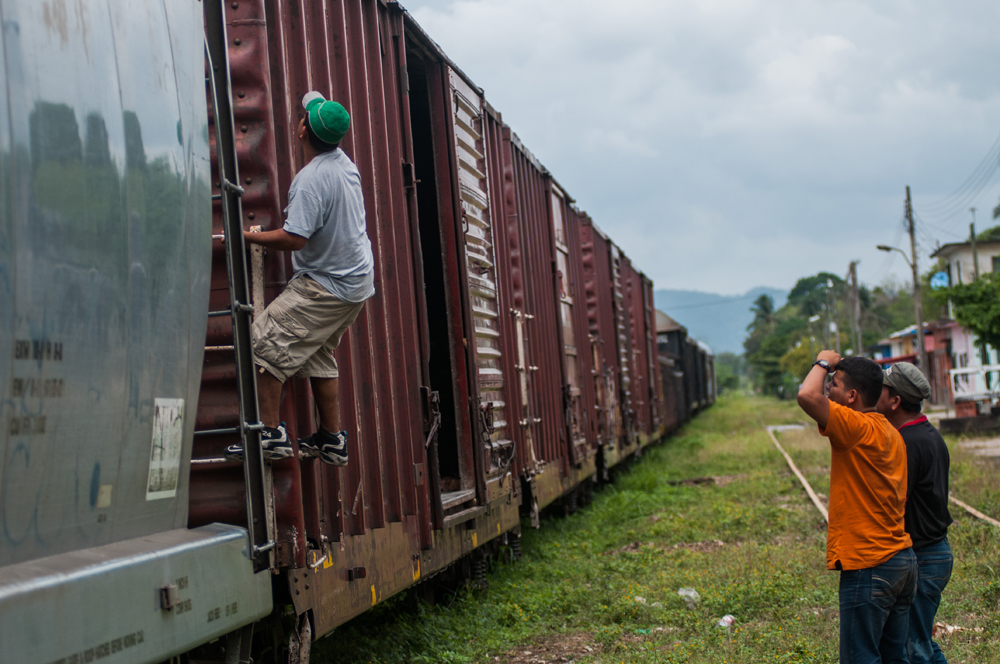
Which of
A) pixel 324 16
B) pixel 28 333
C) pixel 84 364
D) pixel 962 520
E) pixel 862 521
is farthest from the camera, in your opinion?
pixel 962 520

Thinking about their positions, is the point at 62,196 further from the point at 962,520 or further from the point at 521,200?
the point at 962,520

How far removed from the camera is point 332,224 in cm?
364

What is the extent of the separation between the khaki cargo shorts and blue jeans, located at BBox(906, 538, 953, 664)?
2.58m

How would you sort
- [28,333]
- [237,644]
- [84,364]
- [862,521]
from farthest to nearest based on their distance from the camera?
[862,521] → [237,644] → [84,364] → [28,333]

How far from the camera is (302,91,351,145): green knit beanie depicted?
3.62 m

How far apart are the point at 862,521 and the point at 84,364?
2.83 meters

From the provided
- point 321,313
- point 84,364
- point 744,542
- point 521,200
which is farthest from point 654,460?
point 84,364

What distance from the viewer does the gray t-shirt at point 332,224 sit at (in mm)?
3527

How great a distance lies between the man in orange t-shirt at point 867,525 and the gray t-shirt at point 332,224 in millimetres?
1805

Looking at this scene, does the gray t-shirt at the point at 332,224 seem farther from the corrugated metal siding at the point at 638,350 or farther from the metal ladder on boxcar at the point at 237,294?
the corrugated metal siding at the point at 638,350

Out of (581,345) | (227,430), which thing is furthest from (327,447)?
(581,345)

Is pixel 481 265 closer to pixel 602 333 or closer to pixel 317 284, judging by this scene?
pixel 317 284

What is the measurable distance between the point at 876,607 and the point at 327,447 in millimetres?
2210

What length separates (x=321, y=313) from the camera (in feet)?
11.8
